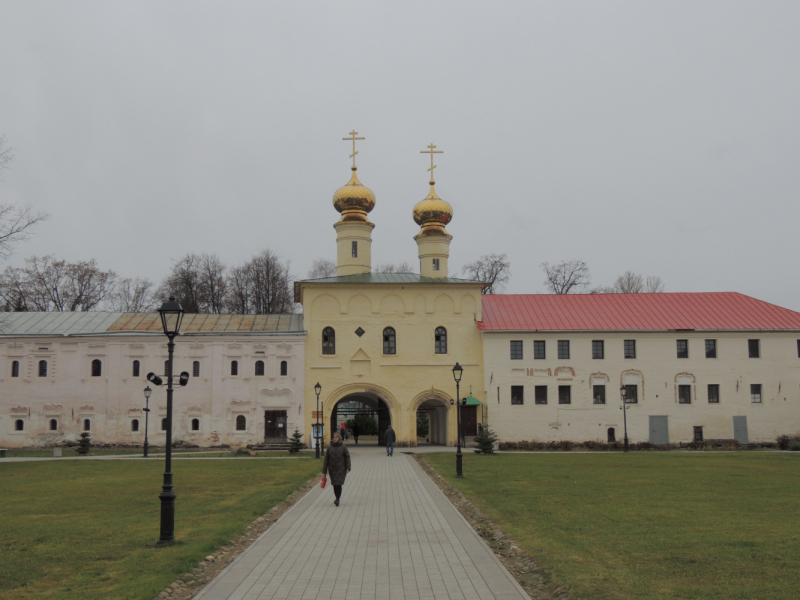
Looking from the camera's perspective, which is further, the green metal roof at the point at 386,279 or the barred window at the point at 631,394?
the green metal roof at the point at 386,279

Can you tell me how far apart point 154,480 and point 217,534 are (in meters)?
9.72

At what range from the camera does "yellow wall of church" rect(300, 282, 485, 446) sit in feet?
118

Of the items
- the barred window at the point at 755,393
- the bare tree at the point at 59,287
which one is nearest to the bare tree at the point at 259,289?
the bare tree at the point at 59,287

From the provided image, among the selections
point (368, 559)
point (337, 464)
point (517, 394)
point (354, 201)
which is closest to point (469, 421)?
point (517, 394)

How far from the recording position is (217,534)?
414 inches

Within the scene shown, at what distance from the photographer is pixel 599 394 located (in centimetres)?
3628

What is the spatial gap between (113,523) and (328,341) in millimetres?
24590

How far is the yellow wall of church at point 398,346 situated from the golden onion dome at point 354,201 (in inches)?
183

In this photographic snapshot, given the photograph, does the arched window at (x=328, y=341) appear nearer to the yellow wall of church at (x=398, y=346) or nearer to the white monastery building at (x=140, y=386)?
the yellow wall of church at (x=398, y=346)

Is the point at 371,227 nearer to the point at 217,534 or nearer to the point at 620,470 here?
Result: the point at 620,470

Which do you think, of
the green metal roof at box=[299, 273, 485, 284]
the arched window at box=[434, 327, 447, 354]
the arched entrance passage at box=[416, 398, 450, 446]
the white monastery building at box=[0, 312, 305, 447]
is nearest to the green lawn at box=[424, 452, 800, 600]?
the arched entrance passage at box=[416, 398, 450, 446]

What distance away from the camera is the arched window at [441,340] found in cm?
3659

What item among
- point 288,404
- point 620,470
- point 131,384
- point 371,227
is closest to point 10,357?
point 131,384

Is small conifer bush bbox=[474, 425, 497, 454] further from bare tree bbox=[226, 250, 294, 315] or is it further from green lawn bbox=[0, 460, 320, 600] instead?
bare tree bbox=[226, 250, 294, 315]
